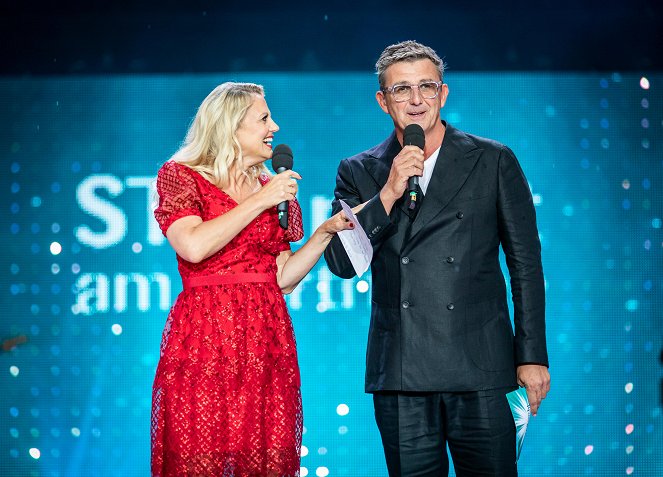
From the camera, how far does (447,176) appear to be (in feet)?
7.84

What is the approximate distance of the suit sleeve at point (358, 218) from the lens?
2.30 m

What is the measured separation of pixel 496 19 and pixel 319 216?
4.04ft

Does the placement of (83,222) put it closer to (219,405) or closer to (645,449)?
(219,405)

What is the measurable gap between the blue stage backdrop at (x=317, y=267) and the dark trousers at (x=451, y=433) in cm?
174

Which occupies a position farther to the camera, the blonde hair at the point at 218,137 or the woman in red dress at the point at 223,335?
the blonde hair at the point at 218,137

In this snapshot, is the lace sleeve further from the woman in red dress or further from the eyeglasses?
the eyeglasses

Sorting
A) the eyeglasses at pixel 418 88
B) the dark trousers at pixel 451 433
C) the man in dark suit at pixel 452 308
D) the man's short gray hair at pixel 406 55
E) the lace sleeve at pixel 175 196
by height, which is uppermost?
the man's short gray hair at pixel 406 55

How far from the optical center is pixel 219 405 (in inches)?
92.0

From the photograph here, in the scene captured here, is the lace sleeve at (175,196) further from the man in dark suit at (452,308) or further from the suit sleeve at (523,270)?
the suit sleeve at (523,270)

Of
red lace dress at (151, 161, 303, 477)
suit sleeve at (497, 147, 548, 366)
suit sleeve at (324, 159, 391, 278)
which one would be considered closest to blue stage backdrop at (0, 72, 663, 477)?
suit sleeve at (324, 159, 391, 278)

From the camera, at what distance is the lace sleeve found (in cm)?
236

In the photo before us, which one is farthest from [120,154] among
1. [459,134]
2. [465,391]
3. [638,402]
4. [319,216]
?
[638,402]

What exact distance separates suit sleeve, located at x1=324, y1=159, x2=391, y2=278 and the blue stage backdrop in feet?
4.99

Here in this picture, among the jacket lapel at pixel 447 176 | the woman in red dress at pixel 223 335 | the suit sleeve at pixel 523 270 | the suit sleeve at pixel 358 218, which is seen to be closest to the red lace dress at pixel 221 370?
the woman in red dress at pixel 223 335
